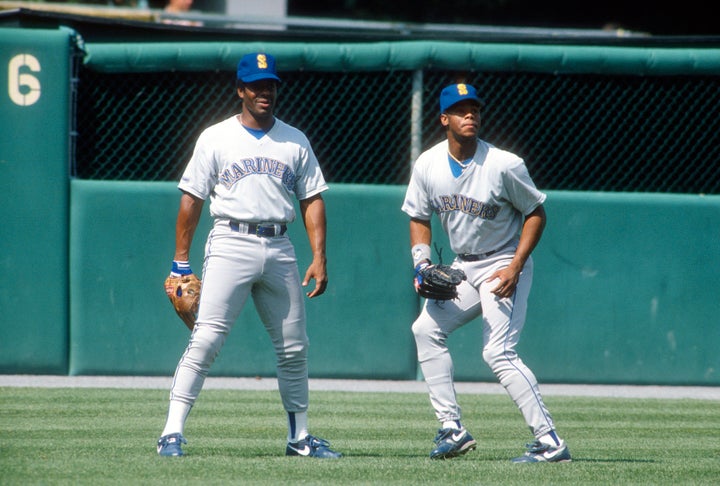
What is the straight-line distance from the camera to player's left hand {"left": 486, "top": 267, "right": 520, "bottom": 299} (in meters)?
5.23

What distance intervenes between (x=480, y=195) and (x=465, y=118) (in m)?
0.39

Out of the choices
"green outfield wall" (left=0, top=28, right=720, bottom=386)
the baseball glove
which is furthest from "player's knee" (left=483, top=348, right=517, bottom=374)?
"green outfield wall" (left=0, top=28, right=720, bottom=386)

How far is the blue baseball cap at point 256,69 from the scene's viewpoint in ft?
16.9

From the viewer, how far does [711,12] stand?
68.4ft

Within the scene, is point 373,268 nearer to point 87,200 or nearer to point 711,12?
point 87,200

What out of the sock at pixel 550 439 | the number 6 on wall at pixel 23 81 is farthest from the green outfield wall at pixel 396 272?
the sock at pixel 550 439

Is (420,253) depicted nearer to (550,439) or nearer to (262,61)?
(550,439)

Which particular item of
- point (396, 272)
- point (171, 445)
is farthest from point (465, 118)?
point (396, 272)

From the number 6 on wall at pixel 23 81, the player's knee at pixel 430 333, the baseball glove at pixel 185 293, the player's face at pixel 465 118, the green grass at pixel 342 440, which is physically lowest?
the green grass at pixel 342 440

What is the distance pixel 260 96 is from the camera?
5.20m

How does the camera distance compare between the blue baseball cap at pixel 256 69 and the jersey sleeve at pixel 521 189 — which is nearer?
the blue baseball cap at pixel 256 69

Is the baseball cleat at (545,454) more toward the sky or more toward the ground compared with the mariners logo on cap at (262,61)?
more toward the ground

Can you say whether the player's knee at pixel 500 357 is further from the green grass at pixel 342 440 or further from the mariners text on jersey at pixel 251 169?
the mariners text on jersey at pixel 251 169

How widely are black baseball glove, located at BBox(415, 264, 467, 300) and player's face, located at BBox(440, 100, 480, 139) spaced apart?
669mm
